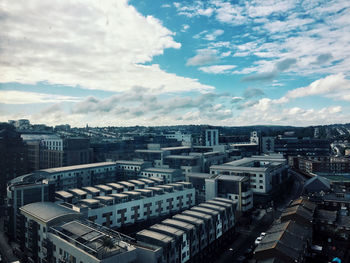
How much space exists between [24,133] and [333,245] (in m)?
150

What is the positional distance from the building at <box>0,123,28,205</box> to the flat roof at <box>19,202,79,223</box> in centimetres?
4562

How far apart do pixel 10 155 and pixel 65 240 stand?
6556cm

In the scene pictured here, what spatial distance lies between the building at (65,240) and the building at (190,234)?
440cm

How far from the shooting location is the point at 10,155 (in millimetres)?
84562

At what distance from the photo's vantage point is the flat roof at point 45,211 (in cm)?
3809

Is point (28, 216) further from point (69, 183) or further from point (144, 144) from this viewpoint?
point (144, 144)

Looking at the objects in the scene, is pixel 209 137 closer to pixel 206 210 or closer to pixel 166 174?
pixel 166 174

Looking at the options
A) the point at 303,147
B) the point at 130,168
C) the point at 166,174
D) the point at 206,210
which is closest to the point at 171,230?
the point at 206,210

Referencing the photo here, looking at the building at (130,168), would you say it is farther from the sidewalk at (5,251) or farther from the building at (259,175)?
the sidewalk at (5,251)

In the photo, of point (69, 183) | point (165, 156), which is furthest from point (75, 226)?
point (165, 156)

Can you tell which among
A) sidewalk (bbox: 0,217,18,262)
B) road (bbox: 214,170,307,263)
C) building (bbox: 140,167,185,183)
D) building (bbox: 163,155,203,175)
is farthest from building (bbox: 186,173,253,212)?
sidewalk (bbox: 0,217,18,262)

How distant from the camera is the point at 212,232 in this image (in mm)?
47094

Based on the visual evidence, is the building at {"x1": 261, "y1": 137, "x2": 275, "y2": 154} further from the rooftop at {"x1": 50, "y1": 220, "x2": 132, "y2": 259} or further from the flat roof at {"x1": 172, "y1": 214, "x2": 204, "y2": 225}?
the rooftop at {"x1": 50, "y1": 220, "x2": 132, "y2": 259}

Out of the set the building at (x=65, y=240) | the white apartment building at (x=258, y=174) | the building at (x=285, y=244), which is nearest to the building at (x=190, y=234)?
the building at (x=65, y=240)
